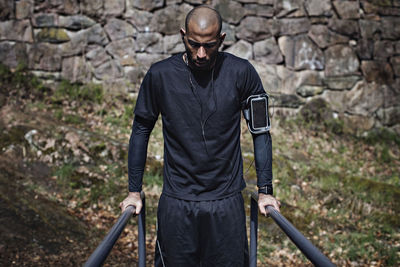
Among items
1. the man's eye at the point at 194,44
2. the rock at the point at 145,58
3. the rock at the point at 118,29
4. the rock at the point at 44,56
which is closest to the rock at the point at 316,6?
the rock at the point at 145,58

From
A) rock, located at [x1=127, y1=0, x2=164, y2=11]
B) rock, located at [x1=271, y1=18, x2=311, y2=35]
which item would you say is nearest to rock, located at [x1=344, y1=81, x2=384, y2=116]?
rock, located at [x1=271, y1=18, x2=311, y2=35]

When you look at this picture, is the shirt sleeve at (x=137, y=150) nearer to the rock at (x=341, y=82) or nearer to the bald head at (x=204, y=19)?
the bald head at (x=204, y=19)

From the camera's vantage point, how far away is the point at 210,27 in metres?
2.04

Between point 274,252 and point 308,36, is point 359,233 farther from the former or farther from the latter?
point 308,36

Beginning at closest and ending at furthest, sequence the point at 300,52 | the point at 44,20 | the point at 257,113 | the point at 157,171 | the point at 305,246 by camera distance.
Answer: the point at 305,246 < the point at 257,113 < the point at 157,171 < the point at 44,20 < the point at 300,52

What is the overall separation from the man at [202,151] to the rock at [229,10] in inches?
213

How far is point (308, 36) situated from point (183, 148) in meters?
6.07

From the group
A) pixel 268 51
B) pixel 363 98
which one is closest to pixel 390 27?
pixel 363 98

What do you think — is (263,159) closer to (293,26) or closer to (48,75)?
(293,26)

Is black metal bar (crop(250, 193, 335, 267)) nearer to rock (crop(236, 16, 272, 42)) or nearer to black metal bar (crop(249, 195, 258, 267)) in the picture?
black metal bar (crop(249, 195, 258, 267))

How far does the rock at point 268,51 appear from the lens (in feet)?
24.6

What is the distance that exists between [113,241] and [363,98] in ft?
23.3

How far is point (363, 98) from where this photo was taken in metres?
7.67

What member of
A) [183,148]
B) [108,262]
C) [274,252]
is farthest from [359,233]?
[183,148]
